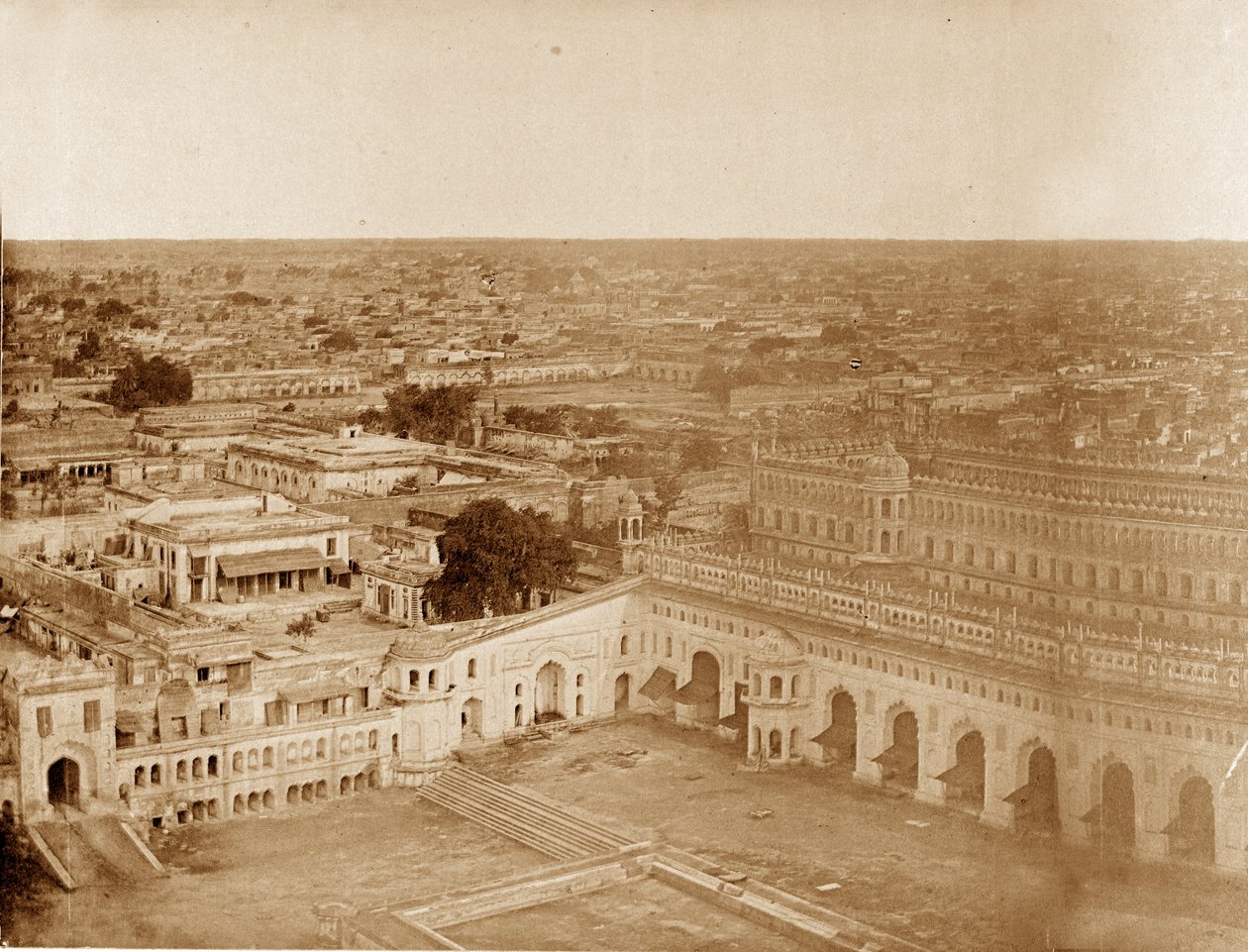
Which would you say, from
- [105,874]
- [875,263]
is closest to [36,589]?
[105,874]

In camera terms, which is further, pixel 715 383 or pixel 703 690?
pixel 715 383

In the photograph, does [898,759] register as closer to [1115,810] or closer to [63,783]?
[1115,810]

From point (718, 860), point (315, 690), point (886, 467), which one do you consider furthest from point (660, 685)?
point (718, 860)

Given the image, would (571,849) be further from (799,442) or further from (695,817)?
(799,442)

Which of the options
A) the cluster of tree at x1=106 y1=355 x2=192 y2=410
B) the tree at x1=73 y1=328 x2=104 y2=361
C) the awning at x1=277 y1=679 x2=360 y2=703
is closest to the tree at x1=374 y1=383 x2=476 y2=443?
the cluster of tree at x1=106 y1=355 x2=192 y2=410

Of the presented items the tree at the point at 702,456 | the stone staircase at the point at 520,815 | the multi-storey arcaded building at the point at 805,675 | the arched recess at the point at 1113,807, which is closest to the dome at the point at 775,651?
the multi-storey arcaded building at the point at 805,675
